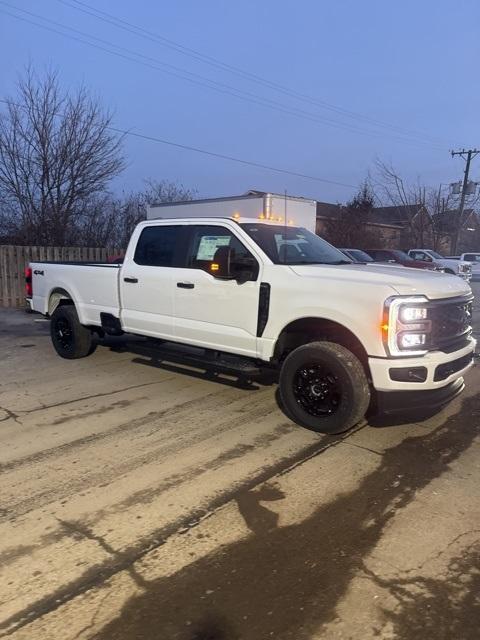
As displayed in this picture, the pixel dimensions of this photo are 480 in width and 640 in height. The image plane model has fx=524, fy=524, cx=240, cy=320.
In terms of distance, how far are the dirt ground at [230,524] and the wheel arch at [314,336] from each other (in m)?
0.76

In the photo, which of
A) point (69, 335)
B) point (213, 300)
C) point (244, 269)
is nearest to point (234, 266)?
point (244, 269)

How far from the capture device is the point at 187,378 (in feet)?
22.8

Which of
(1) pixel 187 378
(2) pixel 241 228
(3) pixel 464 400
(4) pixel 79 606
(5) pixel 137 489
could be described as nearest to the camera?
(4) pixel 79 606

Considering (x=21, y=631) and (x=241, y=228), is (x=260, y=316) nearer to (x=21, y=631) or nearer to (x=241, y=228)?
(x=241, y=228)

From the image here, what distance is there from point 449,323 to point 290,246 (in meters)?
1.91

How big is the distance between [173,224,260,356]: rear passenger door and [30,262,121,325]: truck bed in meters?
1.32

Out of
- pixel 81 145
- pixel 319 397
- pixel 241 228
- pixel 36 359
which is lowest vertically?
pixel 36 359

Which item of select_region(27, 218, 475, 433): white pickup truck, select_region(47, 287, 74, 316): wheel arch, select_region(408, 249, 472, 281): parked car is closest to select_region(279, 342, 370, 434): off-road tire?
select_region(27, 218, 475, 433): white pickup truck

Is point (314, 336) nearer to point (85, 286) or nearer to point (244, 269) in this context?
point (244, 269)

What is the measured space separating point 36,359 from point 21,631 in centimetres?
620

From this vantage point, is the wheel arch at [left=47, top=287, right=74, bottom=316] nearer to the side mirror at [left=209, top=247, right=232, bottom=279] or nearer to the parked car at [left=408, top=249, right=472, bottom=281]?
the side mirror at [left=209, top=247, right=232, bottom=279]

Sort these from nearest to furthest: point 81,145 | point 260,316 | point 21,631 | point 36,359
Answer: point 21,631 → point 260,316 → point 36,359 → point 81,145

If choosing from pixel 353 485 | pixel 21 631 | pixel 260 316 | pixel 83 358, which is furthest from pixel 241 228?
pixel 21 631

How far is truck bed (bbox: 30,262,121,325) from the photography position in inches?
278
